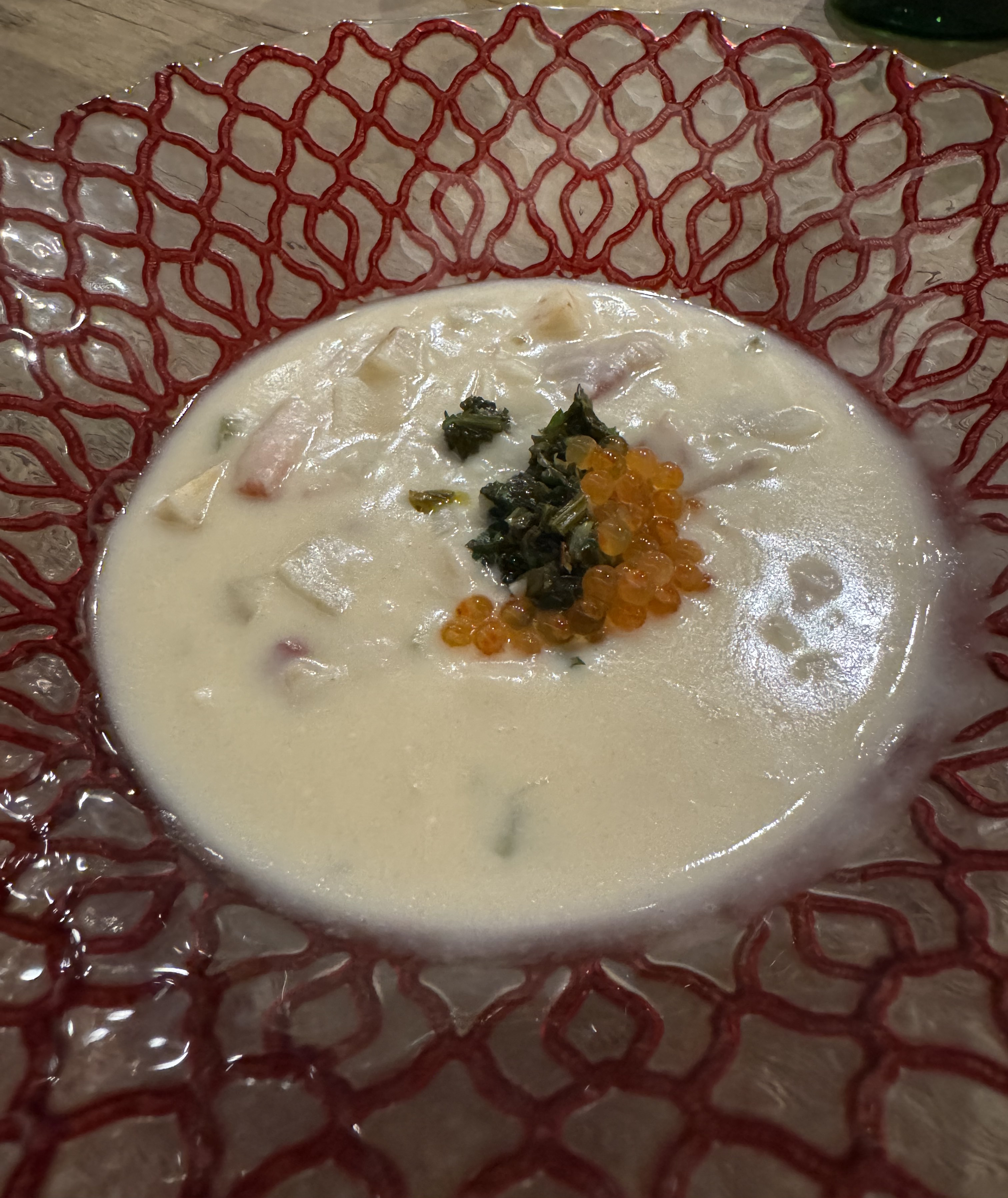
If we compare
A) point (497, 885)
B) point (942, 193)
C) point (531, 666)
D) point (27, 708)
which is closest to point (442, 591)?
point (531, 666)

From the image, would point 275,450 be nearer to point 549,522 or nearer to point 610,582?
point 549,522

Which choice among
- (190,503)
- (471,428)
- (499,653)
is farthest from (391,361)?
(499,653)

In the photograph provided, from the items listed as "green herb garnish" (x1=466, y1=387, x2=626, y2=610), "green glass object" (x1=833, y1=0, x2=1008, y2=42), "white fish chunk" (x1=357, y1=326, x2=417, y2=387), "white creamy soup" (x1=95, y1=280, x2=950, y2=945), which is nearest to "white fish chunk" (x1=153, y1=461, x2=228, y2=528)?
"white creamy soup" (x1=95, y1=280, x2=950, y2=945)

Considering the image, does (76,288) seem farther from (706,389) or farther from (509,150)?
(706,389)

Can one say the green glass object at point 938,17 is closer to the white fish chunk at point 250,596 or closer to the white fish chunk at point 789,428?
the white fish chunk at point 789,428

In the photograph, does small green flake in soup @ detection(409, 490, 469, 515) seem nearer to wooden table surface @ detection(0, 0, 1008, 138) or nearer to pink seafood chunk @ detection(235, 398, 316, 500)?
pink seafood chunk @ detection(235, 398, 316, 500)

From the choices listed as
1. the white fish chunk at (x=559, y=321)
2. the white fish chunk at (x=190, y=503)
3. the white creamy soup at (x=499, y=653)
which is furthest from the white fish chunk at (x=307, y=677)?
the white fish chunk at (x=559, y=321)

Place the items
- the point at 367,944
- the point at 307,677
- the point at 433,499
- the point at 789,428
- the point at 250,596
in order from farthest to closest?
the point at 789,428, the point at 433,499, the point at 250,596, the point at 307,677, the point at 367,944
